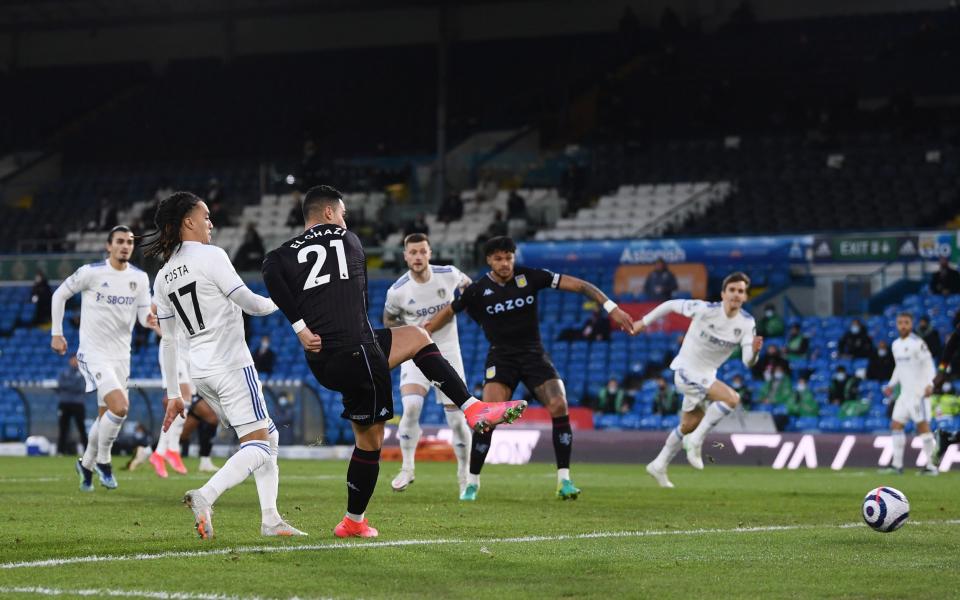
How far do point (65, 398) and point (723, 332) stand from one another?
14.8 metres

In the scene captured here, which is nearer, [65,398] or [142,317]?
[142,317]

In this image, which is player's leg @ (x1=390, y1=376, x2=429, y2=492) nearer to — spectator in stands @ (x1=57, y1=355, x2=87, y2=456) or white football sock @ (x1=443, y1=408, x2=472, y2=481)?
white football sock @ (x1=443, y1=408, x2=472, y2=481)

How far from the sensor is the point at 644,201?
36094 millimetres

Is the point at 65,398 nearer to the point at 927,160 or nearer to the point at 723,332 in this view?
the point at 723,332

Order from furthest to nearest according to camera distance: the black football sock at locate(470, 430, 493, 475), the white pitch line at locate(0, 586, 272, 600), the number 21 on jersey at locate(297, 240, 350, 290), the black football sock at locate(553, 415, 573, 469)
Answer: the black football sock at locate(553, 415, 573, 469) → the black football sock at locate(470, 430, 493, 475) → the number 21 on jersey at locate(297, 240, 350, 290) → the white pitch line at locate(0, 586, 272, 600)

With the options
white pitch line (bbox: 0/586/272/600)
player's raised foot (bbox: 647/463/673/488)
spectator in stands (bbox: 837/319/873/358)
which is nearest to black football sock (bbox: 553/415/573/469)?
player's raised foot (bbox: 647/463/673/488)

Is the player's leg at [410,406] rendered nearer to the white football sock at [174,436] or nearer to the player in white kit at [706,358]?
the player in white kit at [706,358]

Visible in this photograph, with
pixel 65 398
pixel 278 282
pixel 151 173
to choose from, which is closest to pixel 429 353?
pixel 278 282

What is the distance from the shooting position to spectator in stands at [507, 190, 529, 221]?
3634cm

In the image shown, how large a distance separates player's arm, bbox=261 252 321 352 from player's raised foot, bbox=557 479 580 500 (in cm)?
550

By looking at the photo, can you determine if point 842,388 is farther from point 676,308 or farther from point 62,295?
point 62,295

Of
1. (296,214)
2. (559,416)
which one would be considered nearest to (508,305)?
(559,416)

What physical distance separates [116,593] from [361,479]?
115 inches

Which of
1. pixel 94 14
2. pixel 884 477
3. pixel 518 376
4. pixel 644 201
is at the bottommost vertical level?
pixel 884 477
